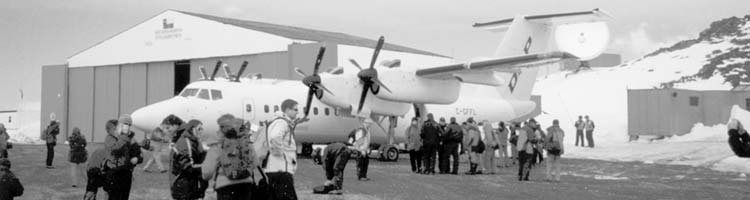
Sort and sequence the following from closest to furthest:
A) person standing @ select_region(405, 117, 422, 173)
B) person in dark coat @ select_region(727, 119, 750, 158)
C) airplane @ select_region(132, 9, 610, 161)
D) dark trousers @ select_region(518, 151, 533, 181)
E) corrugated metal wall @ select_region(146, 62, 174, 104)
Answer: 1. person in dark coat @ select_region(727, 119, 750, 158)
2. dark trousers @ select_region(518, 151, 533, 181)
3. person standing @ select_region(405, 117, 422, 173)
4. airplane @ select_region(132, 9, 610, 161)
5. corrugated metal wall @ select_region(146, 62, 174, 104)

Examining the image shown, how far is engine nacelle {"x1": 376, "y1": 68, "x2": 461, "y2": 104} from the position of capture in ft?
79.9

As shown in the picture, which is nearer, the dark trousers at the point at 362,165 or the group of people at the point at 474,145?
the dark trousers at the point at 362,165

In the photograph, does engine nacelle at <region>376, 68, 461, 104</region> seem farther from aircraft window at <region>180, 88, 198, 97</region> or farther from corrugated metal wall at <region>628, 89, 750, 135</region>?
corrugated metal wall at <region>628, 89, 750, 135</region>

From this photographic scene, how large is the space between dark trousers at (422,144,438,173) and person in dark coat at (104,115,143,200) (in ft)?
36.0

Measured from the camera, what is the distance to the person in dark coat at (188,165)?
8016 mm

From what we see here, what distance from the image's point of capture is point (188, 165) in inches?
316

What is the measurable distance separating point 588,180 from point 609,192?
134 inches

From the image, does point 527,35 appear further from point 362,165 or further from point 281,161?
point 281,161

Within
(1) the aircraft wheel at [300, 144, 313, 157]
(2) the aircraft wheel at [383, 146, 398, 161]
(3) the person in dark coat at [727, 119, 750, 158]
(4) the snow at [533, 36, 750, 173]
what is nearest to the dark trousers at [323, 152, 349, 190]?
(3) the person in dark coat at [727, 119, 750, 158]

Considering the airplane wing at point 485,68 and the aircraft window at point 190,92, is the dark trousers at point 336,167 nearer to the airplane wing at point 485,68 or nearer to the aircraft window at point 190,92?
the airplane wing at point 485,68

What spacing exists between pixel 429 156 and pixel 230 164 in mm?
12519

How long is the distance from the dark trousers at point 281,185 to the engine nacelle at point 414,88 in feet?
53.5

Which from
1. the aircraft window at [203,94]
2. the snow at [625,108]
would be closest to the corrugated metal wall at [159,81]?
the aircraft window at [203,94]

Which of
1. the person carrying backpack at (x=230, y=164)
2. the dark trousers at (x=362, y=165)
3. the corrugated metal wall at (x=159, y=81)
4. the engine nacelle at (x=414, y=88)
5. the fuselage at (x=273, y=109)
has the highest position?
the corrugated metal wall at (x=159, y=81)
